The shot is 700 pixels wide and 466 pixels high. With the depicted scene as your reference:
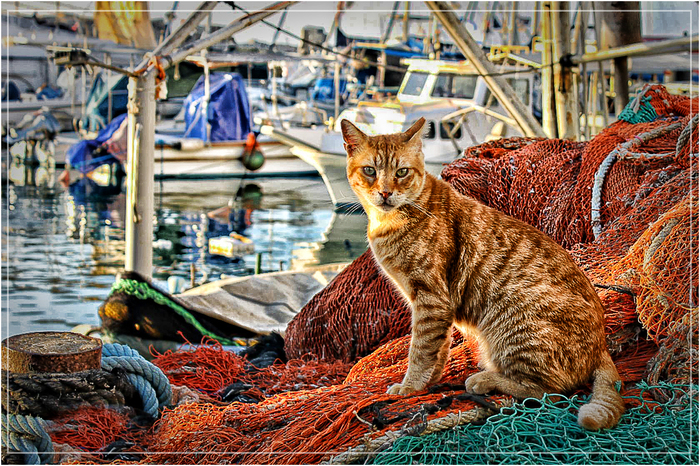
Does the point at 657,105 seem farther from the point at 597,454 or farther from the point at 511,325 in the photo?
the point at 597,454

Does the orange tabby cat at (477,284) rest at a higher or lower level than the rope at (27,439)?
higher

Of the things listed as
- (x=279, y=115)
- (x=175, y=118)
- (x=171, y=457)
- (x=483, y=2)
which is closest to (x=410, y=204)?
(x=171, y=457)

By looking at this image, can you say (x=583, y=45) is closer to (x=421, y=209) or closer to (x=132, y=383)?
(x=421, y=209)

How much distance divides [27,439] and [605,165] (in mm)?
2347

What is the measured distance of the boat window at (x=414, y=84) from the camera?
154 inches

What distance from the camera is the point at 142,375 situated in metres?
2.27

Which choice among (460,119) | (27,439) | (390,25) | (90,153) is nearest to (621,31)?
(390,25)

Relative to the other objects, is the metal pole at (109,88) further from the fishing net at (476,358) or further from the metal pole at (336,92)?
the fishing net at (476,358)

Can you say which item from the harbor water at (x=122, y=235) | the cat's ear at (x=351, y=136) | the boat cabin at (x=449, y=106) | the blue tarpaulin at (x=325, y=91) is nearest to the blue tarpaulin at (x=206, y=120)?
the harbor water at (x=122, y=235)

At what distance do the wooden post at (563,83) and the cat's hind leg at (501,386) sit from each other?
2.62 metres

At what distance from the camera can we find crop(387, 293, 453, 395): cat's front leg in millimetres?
1891

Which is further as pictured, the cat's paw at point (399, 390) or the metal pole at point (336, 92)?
the metal pole at point (336, 92)

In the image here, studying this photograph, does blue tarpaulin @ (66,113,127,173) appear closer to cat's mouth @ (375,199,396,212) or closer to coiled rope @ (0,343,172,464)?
coiled rope @ (0,343,172,464)

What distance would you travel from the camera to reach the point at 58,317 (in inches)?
120
